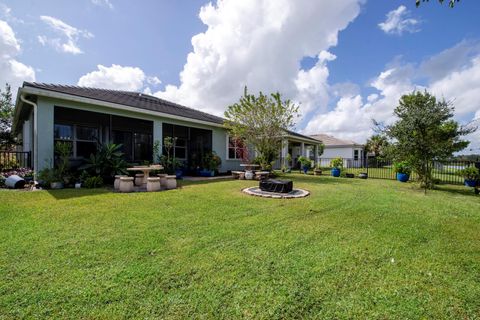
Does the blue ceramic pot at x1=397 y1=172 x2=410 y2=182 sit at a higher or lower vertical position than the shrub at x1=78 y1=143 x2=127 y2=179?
lower

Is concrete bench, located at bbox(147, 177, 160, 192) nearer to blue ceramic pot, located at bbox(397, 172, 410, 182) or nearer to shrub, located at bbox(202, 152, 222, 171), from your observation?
shrub, located at bbox(202, 152, 222, 171)

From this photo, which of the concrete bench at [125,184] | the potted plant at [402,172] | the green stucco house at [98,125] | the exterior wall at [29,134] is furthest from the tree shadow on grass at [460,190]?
the exterior wall at [29,134]

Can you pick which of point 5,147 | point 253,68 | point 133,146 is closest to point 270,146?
point 253,68

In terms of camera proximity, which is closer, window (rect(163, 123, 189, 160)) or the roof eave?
the roof eave

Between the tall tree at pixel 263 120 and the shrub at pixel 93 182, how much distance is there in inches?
268

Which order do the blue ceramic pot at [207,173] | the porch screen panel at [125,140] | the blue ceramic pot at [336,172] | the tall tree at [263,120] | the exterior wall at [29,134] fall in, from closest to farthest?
1. the exterior wall at [29,134]
2. the porch screen panel at [125,140]
3. the tall tree at [263,120]
4. the blue ceramic pot at [207,173]
5. the blue ceramic pot at [336,172]

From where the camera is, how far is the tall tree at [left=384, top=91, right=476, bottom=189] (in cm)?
798

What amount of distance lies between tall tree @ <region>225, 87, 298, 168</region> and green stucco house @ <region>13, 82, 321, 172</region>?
165 cm

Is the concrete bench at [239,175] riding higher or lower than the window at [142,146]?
lower

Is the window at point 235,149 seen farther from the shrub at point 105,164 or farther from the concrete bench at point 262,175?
the shrub at point 105,164

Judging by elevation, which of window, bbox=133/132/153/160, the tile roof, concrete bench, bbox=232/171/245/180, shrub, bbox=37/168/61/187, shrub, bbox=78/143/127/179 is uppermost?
the tile roof

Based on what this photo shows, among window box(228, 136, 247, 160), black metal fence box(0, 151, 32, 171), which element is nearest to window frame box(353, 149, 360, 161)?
window box(228, 136, 247, 160)

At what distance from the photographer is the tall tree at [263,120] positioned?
11.6m

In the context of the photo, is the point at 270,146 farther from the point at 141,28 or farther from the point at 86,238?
the point at 86,238
